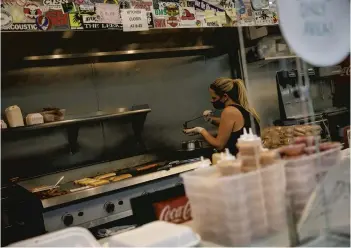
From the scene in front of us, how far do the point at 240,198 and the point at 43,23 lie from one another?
278 cm

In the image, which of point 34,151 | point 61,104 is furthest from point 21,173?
point 61,104

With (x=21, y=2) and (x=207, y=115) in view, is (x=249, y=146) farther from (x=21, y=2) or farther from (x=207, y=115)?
(x=207, y=115)

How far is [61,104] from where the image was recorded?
166 inches

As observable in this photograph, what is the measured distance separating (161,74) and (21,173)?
184cm

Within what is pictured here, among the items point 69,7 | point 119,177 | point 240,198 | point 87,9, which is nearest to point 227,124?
point 119,177

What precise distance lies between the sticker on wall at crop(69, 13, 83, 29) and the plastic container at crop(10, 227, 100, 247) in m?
2.51

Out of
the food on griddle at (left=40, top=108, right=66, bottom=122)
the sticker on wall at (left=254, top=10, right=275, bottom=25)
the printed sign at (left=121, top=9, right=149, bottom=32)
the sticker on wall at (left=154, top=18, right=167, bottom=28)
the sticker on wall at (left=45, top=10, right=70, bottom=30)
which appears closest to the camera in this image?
the sticker on wall at (left=45, top=10, right=70, bottom=30)

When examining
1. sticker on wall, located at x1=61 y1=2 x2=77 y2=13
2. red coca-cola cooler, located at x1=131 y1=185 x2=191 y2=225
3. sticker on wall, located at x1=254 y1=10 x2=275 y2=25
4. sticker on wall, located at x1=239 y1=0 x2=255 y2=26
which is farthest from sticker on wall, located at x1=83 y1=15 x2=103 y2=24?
red coca-cola cooler, located at x1=131 y1=185 x2=191 y2=225

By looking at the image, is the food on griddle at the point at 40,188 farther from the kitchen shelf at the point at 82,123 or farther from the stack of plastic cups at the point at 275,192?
the stack of plastic cups at the point at 275,192

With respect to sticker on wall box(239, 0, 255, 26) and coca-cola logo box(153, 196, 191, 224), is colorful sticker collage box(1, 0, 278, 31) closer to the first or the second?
sticker on wall box(239, 0, 255, 26)

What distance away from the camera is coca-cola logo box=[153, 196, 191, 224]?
1480mm

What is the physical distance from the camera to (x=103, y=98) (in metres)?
4.47

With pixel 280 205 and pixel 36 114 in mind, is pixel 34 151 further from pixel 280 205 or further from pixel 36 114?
pixel 280 205

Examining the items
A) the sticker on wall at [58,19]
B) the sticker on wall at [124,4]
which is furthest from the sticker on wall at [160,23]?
the sticker on wall at [58,19]
